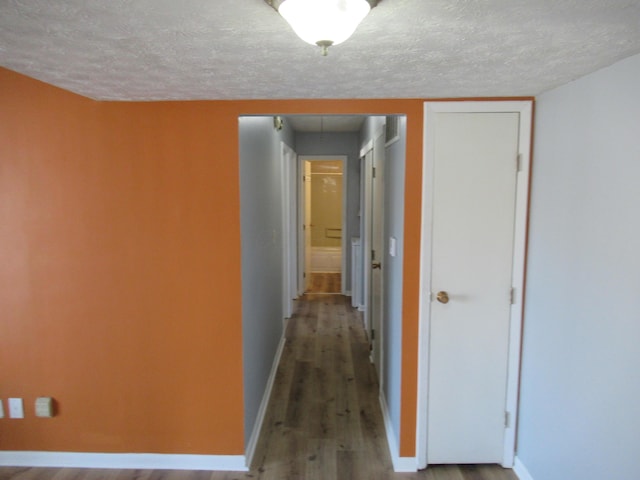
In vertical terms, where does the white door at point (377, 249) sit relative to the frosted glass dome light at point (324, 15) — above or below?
below

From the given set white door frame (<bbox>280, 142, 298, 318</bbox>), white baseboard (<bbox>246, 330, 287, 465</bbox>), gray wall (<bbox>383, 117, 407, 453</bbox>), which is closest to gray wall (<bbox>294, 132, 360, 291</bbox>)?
white door frame (<bbox>280, 142, 298, 318</bbox>)

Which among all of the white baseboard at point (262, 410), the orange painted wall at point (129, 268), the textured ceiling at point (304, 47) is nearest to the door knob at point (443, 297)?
the orange painted wall at point (129, 268)

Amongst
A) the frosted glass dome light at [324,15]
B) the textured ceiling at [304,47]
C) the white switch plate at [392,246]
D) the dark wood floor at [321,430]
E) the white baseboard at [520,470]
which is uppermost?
the textured ceiling at [304,47]

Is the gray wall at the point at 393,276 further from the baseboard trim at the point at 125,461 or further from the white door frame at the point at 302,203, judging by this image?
the white door frame at the point at 302,203

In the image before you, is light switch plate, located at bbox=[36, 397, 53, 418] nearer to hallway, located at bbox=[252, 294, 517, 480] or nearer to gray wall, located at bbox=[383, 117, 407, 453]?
hallway, located at bbox=[252, 294, 517, 480]

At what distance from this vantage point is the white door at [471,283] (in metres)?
2.16

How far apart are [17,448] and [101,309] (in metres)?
1.00

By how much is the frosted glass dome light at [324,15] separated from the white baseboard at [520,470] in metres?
2.35

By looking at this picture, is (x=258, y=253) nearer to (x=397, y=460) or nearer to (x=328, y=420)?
(x=328, y=420)

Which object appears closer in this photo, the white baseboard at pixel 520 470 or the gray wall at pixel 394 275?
the white baseboard at pixel 520 470

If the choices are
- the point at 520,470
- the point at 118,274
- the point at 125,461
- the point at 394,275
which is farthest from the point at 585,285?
the point at 125,461

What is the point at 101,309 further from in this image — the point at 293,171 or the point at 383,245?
the point at 293,171

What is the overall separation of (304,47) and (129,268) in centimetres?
160

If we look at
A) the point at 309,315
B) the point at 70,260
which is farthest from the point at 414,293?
the point at 309,315
